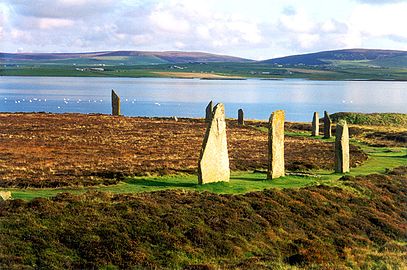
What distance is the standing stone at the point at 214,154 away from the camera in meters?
25.3

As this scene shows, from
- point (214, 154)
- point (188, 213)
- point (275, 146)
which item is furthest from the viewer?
point (275, 146)

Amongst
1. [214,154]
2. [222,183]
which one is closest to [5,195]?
[214,154]

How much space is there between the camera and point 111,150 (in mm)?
37281

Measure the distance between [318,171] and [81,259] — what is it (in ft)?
60.6

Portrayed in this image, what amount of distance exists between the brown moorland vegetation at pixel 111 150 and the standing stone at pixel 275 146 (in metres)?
3.32

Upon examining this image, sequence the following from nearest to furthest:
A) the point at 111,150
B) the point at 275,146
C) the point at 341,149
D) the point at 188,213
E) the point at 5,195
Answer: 1. the point at 5,195
2. the point at 188,213
3. the point at 275,146
4. the point at 341,149
5. the point at 111,150

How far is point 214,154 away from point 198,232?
256 inches

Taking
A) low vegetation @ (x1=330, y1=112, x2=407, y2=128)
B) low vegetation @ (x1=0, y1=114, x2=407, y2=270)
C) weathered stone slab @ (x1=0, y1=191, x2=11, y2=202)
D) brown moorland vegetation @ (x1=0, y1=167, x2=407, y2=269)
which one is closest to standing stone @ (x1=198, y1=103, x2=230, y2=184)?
low vegetation @ (x1=0, y1=114, x2=407, y2=270)

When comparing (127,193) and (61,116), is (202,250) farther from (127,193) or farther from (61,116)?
(61,116)

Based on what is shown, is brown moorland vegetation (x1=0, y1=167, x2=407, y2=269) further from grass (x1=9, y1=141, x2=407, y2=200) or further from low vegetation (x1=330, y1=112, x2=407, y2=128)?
low vegetation (x1=330, y1=112, x2=407, y2=128)

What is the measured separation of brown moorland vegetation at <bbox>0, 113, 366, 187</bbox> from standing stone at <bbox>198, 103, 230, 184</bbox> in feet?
10.5

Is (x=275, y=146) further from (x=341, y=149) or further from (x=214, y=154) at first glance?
(x=341, y=149)

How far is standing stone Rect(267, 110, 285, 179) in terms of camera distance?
27859mm

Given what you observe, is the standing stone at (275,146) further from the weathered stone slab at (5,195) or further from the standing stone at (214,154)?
the weathered stone slab at (5,195)
